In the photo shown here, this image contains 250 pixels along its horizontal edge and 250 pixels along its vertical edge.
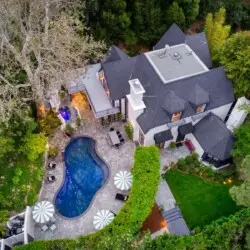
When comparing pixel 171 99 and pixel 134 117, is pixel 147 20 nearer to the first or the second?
pixel 171 99

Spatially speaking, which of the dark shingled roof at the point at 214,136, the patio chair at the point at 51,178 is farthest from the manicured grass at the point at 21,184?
the dark shingled roof at the point at 214,136

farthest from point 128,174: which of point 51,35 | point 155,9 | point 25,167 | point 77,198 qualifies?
point 155,9

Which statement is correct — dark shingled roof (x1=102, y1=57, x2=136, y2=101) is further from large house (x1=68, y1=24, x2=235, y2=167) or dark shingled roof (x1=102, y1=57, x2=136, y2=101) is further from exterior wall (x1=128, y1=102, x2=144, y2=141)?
exterior wall (x1=128, y1=102, x2=144, y2=141)

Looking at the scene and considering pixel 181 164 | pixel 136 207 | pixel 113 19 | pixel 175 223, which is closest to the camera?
pixel 175 223

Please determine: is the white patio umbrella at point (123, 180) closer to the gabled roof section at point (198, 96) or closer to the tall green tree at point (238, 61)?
the gabled roof section at point (198, 96)

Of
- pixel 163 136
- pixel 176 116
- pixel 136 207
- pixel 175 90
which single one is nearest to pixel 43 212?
pixel 136 207

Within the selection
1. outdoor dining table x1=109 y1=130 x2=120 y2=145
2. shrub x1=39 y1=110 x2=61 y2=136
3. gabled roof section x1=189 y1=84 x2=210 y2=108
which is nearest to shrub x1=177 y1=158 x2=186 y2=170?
gabled roof section x1=189 y1=84 x2=210 y2=108
